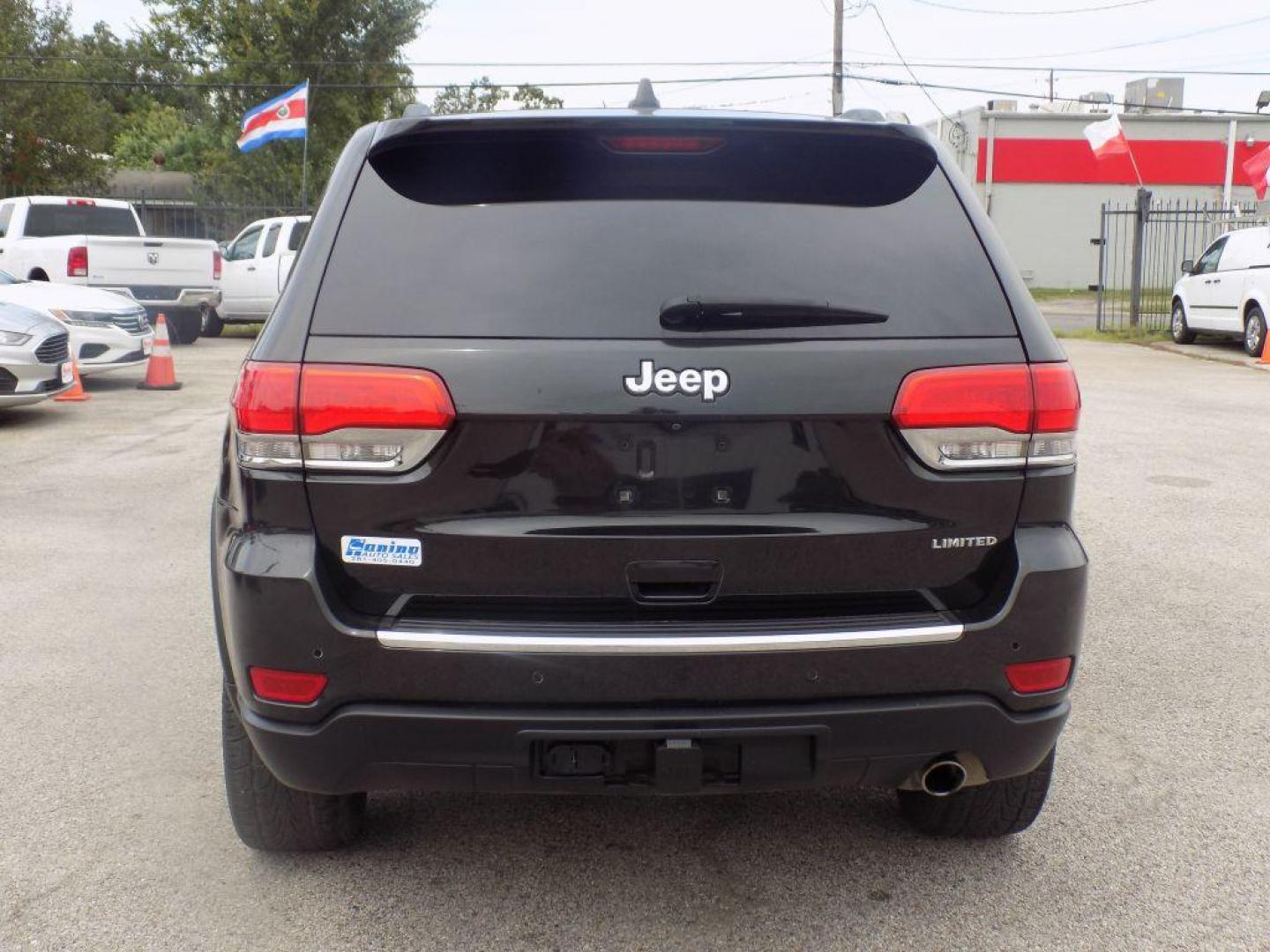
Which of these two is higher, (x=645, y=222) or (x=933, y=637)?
(x=645, y=222)

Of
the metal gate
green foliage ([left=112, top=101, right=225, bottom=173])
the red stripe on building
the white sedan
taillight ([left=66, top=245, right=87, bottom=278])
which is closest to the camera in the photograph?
the white sedan

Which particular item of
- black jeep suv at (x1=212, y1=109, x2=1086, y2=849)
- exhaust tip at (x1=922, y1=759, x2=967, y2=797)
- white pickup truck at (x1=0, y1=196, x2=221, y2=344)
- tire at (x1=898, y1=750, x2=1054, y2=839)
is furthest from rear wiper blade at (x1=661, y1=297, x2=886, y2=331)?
white pickup truck at (x1=0, y1=196, x2=221, y2=344)

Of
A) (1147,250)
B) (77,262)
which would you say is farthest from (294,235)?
(1147,250)

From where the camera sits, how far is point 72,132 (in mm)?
32812

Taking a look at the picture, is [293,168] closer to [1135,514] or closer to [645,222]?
[1135,514]

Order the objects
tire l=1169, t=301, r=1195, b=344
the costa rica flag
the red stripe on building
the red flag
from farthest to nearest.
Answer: the red stripe on building < the costa rica flag < the red flag < tire l=1169, t=301, r=1195, b=344

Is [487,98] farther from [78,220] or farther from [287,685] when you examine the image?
[287,685]

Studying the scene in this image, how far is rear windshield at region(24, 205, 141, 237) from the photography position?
18469mm

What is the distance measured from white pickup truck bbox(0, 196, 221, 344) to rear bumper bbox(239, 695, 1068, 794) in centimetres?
1643

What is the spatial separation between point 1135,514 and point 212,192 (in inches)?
1361

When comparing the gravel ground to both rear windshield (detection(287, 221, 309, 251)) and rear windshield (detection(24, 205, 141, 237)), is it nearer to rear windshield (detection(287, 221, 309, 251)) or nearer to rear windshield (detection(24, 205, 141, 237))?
rear windshield (detection(24, 205, 141, 237))

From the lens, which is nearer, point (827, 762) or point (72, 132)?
point (827, 762)

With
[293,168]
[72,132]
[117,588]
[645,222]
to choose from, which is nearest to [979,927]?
[645,222]

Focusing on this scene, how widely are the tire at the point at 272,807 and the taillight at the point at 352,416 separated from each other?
2.44 feet
